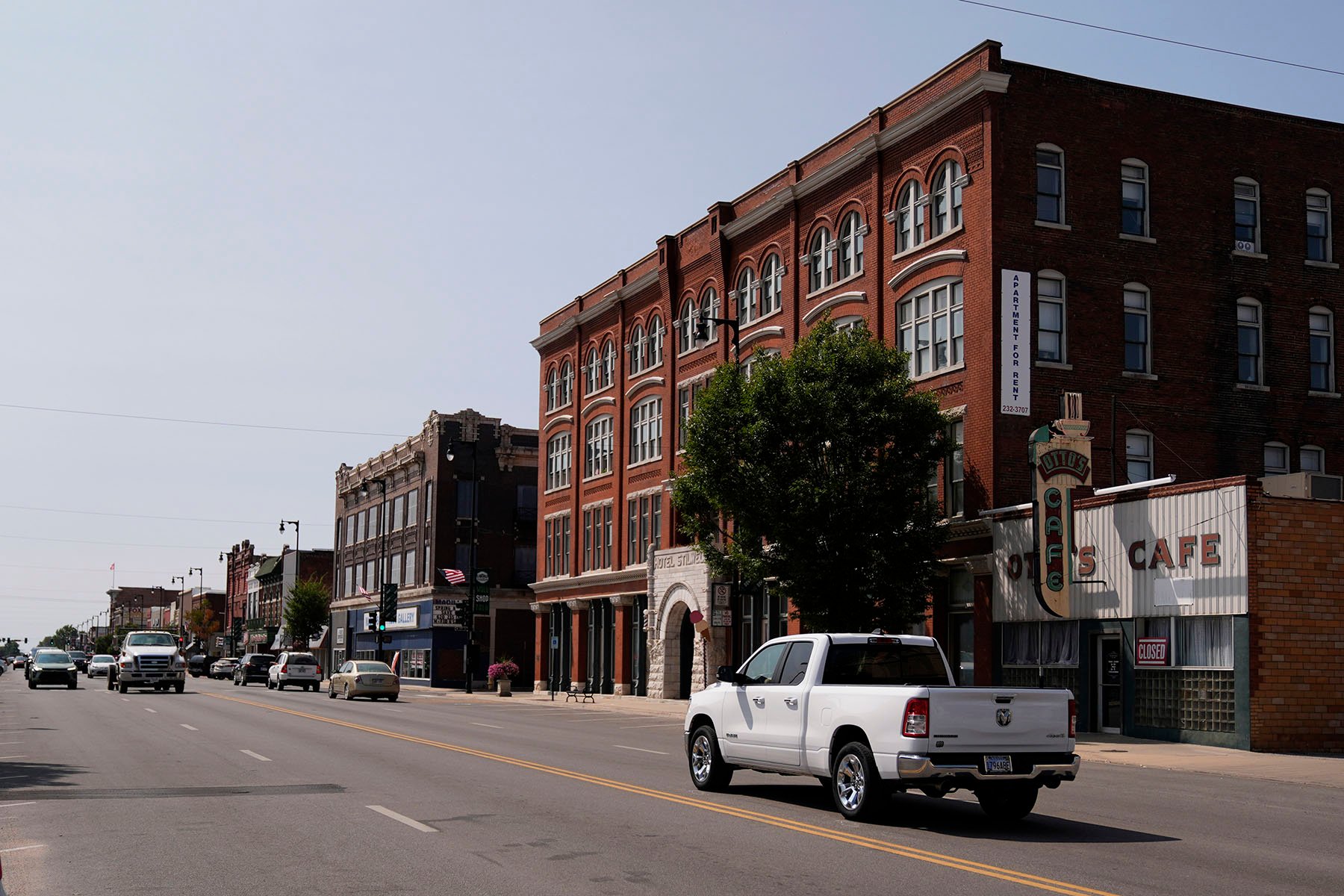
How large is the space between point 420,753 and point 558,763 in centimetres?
299

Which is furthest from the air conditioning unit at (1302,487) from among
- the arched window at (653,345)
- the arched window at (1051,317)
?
the arched window at (653,345)

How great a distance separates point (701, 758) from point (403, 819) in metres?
4.21

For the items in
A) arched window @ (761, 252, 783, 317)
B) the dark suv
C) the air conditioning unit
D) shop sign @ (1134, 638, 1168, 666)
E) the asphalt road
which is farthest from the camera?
the dark suv

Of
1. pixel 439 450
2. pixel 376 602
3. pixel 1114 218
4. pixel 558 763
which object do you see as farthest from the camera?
pixel 376 602

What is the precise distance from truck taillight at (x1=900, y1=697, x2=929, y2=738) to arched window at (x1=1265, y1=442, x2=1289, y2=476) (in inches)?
1118

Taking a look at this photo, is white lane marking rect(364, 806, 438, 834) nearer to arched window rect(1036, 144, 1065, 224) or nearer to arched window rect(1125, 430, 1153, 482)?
arched window rect(1125, 430, 1153, 482)

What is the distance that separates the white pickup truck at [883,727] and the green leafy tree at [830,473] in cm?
1672

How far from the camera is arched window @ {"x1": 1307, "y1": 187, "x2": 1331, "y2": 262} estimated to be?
127ft

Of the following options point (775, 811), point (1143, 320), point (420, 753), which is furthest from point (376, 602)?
point (775, 811)

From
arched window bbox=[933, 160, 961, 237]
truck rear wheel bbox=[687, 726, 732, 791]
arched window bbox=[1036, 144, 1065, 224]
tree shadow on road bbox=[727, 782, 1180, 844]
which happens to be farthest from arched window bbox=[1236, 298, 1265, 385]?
truck rear wheel bbox=[687, 726, 732, 791]

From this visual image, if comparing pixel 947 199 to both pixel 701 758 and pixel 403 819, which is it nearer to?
pixel 701 758

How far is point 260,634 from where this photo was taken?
121m

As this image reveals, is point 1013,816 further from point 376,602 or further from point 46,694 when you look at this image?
point 376,602

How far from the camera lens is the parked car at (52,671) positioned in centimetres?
5906
